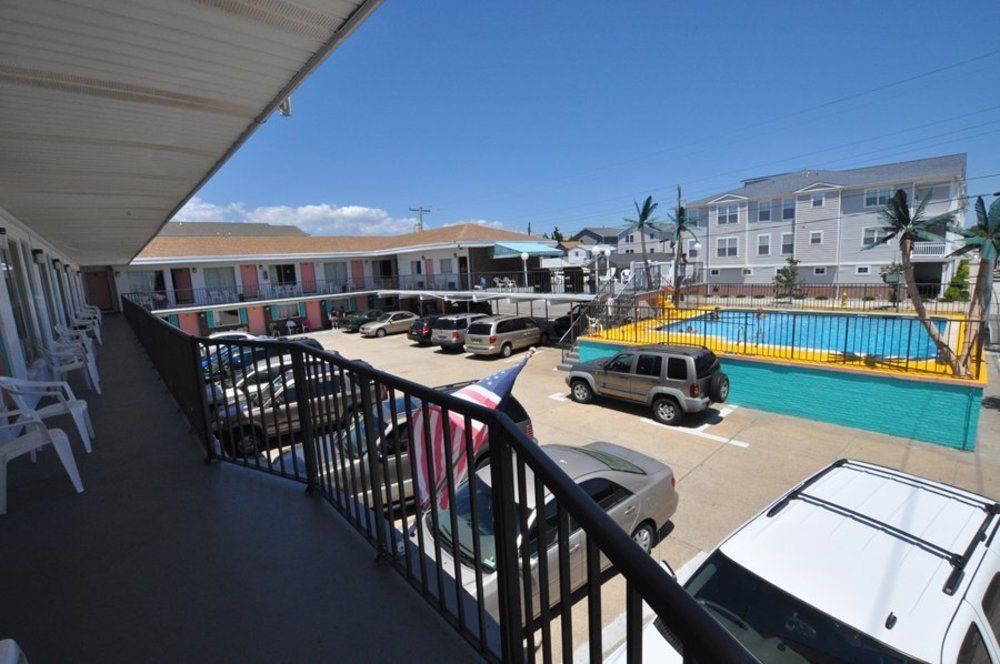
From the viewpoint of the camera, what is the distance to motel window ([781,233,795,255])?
3685 centimetres

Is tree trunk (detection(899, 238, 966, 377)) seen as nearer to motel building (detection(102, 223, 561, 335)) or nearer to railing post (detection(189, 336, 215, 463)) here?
railing post (detection(189, 336, 215, 463))

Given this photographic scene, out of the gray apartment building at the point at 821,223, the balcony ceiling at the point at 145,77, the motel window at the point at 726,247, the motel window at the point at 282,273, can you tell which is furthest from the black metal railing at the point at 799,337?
the motel window at the point at 282,273

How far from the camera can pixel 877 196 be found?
32.8 meters

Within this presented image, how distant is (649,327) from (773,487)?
9.38 meters

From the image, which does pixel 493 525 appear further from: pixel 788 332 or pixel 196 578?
pixel 788 332

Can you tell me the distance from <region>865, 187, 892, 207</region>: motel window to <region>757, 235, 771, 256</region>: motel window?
660cm

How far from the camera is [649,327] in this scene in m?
16.7

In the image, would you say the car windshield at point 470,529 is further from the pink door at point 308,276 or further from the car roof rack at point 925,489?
the pink door at point 308,276

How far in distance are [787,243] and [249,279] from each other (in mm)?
39946

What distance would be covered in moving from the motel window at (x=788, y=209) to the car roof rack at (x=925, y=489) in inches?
1525

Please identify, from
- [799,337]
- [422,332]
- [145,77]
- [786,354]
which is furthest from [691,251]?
[145,77]

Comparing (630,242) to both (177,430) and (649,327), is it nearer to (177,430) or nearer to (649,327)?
(649,327)

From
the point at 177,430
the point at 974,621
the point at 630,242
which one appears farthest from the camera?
the point at 630,242

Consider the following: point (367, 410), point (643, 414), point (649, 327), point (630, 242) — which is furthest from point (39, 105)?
point (630, 242)
